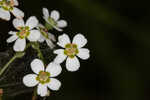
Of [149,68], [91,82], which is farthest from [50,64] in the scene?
[149,68]

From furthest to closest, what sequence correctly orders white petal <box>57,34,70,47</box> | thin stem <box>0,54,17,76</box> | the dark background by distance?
1. the dark background
2. white petal <box>57,34,70,47</box>
3. thin stem <box>0,54,17,76</box>

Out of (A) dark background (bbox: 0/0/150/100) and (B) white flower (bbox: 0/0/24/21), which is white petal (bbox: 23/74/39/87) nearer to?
(B) white flower (bbox: 0/0/24/21)

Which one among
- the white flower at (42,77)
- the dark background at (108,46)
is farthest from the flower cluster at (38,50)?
the dark background at (108,46)

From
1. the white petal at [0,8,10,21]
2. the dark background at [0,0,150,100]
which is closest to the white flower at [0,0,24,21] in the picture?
the white petal at [0,8,10,21]

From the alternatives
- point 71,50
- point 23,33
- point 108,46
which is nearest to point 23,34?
point 23,33

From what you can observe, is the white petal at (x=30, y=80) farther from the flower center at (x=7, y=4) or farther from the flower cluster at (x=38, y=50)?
the flower center at (x=7, y=4)
